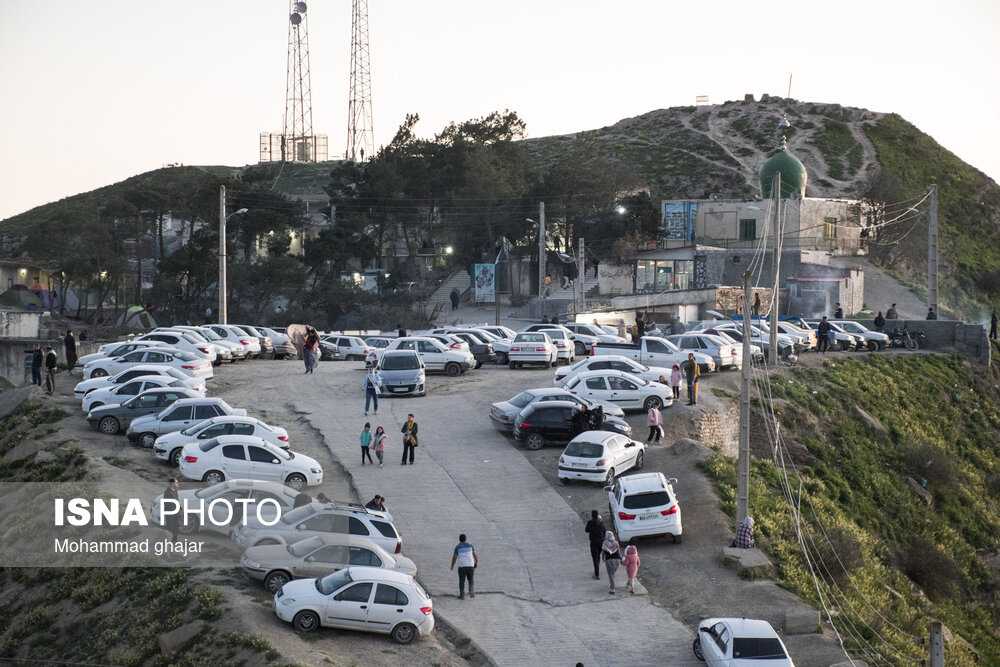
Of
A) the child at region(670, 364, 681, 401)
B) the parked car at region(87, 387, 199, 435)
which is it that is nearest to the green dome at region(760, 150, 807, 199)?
the child at region(670, 364, 681, 401)

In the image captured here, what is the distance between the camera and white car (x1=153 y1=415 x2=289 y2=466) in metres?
28.5

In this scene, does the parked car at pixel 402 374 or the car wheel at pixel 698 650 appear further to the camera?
the parked car at pixel 402 374

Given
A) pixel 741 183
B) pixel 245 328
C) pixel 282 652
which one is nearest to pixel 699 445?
pixel 282 652

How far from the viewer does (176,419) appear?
31.0m

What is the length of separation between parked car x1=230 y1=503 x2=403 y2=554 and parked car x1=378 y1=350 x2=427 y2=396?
15.5 m

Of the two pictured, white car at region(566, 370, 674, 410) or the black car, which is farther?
white car at region(566, 370, 674, 410)

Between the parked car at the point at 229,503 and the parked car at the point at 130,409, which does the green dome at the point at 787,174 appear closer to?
the parked car at the point at 130,409

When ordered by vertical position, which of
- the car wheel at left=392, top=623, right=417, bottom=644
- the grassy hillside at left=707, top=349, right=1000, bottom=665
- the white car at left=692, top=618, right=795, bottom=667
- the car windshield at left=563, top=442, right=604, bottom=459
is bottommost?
the grassy hillside at left=707, top=349, right=1000, bottom=665

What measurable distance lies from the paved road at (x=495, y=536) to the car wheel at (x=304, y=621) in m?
2.82

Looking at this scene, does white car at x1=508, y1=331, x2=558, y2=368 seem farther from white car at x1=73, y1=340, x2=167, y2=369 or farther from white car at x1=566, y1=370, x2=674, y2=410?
white car at x1=73, y1=340, x2=167, y2=369

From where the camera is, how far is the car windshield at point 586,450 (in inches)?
1142

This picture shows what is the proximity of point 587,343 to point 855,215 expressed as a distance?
46.9m

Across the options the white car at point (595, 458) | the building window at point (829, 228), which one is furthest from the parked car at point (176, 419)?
the building window at point (829, 228)

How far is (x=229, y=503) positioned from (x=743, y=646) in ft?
36.6
